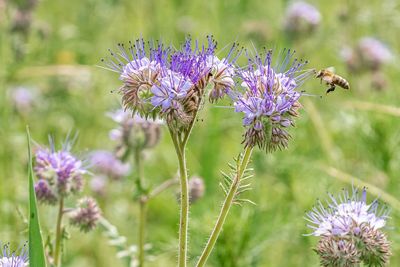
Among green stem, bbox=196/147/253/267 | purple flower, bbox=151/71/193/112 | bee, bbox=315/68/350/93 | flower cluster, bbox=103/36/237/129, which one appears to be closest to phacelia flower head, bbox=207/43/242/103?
flower cluster, bbox=103/36/237/129

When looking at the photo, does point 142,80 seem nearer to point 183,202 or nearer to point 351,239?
point 183,202

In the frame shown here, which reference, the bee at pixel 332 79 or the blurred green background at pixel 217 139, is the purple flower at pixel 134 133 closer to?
the blurred green background at pixel 217 139

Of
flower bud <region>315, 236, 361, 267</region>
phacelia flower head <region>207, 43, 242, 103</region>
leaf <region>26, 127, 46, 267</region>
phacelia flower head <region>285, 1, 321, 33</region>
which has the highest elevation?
phacelia flower head <region>285, 1, 321, 33</region>

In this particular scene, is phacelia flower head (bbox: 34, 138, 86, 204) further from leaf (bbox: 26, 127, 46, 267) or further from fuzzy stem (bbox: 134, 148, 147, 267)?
leaf (bbox: 26, 127, 46, 267)

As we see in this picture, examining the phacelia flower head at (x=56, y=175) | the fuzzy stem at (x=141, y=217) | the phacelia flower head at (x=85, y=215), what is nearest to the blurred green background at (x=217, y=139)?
the fuzzy stem at (x=141, y=217)

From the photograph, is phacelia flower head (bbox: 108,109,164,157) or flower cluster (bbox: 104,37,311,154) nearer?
flower cluster (bbox: 104,37,311,154)

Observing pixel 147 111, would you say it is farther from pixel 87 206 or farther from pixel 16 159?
pixel 16 159
